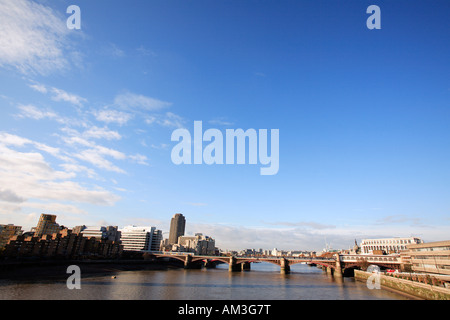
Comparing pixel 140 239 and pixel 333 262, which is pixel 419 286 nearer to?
pixel 333 262

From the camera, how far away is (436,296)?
125 feet

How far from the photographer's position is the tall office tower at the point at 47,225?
456 ft

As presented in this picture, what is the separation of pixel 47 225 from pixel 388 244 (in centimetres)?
22471

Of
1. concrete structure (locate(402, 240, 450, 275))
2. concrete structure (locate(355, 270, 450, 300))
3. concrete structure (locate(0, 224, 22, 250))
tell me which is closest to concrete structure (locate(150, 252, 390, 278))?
concrete structure (locate(402, 240, 450, 275))

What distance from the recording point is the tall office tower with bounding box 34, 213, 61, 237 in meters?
139

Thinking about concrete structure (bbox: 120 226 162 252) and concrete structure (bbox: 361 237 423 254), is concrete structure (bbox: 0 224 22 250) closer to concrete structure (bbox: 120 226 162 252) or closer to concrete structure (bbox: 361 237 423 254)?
concrete structure (bbox: 120 226 162 252)

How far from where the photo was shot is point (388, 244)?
6427 inches

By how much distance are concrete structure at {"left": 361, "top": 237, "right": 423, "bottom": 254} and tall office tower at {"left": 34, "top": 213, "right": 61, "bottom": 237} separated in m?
196

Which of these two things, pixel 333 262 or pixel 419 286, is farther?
pixel 333 262

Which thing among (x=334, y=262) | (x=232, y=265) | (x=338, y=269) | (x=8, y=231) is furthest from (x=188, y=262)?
(x=8, y=231)
